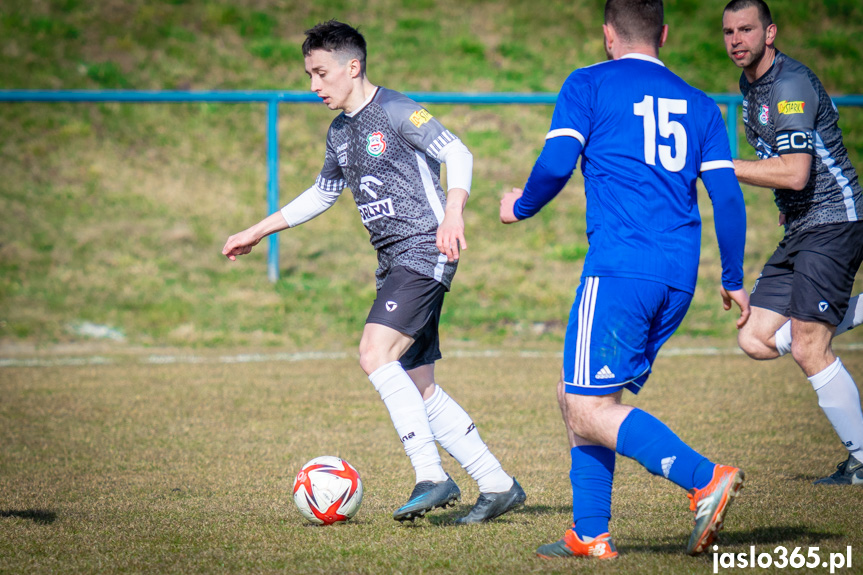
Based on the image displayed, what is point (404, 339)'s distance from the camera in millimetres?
3809

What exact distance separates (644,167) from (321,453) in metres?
2.92

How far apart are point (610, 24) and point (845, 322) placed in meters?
2.42

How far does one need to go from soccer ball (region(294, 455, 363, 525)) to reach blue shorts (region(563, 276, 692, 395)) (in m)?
1.22

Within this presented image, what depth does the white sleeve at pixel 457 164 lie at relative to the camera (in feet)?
12.1

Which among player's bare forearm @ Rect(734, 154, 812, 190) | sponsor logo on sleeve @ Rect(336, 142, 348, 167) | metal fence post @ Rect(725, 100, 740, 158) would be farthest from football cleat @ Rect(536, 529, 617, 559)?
metal fence post @ Rect(725, 100, 740, 158)

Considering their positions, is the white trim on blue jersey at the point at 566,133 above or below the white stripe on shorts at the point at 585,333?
above

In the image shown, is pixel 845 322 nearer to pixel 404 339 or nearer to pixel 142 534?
pixel 404 339

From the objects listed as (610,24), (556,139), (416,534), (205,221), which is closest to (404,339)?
(416,534)

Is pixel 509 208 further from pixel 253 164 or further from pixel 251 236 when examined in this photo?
pixel 253 164

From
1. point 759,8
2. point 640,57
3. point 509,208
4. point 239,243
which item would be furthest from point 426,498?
point 759,8

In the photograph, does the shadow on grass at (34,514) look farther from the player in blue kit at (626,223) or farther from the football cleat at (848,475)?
the football cleat at (848,475)

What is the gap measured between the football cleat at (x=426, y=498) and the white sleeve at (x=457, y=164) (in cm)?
125

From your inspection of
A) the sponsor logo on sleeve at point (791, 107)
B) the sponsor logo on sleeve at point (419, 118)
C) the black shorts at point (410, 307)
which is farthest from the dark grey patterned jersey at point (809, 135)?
the black shorts at point (410, 307)

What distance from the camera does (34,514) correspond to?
3871mm
